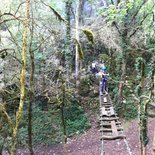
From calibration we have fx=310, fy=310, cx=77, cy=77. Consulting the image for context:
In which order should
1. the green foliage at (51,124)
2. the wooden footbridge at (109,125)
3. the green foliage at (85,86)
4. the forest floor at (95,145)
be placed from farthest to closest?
the green foliage at (85,86), the green foliage at (51,124), the wooden footbridge at (109,125), the forest floor at (95,145)

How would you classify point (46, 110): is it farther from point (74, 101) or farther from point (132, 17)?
point (132, 17)

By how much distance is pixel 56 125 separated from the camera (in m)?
18.6

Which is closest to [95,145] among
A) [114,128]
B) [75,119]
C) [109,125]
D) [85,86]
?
[109,125]

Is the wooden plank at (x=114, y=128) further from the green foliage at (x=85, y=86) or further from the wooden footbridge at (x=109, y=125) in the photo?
the green foliage at (x=85, y=86)

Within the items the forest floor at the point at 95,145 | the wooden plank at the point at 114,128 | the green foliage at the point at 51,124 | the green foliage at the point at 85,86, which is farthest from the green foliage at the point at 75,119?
the wooden plank at the point at 114,128

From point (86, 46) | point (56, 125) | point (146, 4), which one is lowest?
point (56, 125)

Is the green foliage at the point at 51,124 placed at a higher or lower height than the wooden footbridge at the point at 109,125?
lower

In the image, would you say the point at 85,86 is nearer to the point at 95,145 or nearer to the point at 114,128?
the point at 95,145

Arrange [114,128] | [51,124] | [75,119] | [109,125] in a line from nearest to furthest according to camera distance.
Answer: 1. [114,128]
2. [109,125]
3. [51,124]
4. [75,119]

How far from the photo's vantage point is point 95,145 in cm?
1518

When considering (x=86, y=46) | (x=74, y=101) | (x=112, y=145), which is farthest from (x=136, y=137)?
(x=86, y=46)

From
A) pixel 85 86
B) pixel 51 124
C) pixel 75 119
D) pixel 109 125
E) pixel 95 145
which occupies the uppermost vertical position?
pixel 85 86

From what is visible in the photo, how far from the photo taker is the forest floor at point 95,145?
13.4 meters

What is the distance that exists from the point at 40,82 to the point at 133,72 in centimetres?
888
